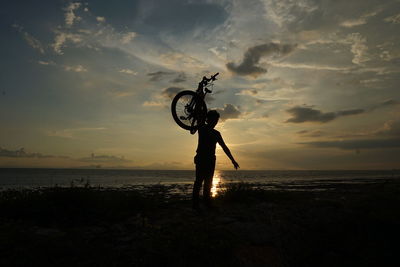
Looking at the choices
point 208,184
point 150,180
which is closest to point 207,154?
point 208,184

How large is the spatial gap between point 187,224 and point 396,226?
4592 mm

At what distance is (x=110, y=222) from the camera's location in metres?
5.93

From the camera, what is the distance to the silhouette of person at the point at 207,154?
7.66 metres

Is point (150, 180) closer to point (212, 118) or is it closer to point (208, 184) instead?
point (208, 184)

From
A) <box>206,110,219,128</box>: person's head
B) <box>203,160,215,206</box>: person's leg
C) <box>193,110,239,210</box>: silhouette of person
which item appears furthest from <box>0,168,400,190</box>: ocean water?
<box>206,110,219,128</box>: person's head

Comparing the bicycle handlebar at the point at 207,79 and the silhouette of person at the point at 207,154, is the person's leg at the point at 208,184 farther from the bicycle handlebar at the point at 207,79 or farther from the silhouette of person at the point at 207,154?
the bicycle handlebar at the point at 207,79

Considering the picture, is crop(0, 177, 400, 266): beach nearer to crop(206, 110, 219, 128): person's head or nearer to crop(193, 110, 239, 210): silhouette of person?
crop(193, 110, 239, 210): silhouette of person

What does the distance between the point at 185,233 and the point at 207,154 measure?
10.7ft

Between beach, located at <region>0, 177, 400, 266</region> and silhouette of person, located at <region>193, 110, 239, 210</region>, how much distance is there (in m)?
0.65

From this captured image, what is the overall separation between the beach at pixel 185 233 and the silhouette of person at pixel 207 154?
65 cm

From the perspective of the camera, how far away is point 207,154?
25.5 feet

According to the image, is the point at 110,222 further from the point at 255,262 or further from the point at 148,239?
the point at 255,262

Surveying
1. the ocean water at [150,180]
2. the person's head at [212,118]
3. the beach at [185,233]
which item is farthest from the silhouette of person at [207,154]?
the ocean water at [150,180]

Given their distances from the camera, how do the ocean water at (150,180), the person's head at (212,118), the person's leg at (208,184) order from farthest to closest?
the ocean water at (150,180)
the person's head at (212,118)
the person's leg at (208,184)
